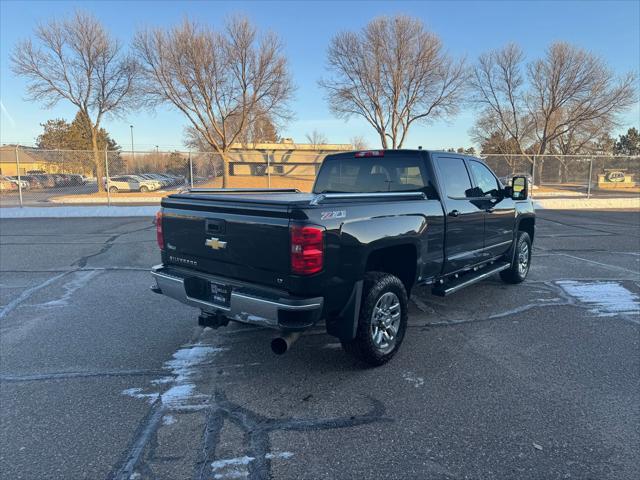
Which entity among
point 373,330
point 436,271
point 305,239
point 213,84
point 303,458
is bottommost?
point 303,458

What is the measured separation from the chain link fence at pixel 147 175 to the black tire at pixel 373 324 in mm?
14732

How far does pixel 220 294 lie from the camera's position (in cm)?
365

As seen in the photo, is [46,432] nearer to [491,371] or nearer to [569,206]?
[491,371]

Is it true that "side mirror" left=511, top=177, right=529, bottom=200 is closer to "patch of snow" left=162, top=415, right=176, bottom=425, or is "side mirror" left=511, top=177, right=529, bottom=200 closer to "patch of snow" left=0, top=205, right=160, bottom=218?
"patch of snow" left=162, top=415, right=176, bottom=425

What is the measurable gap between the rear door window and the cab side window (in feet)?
0.84

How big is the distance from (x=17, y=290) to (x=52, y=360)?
301 centimetres

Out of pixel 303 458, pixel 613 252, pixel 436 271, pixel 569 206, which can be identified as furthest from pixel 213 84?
pixel 303 458

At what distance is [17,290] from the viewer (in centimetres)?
636

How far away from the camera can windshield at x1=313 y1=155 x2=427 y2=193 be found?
4777 mm

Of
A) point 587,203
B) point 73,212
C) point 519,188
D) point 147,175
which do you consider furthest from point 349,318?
point 587,203

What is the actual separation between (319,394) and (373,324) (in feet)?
2.51

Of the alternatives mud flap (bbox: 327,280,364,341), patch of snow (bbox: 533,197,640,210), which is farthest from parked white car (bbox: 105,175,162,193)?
mud flap (bbox: 327,280,364,341)

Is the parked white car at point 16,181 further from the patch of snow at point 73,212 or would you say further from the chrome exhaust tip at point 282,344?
the chrome exhaust tip at point 282,344

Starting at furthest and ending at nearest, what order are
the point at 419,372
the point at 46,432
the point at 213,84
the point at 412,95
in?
the point at 412,95 < the point at 213,84 < the point at 419,372 < the point at 46,432
